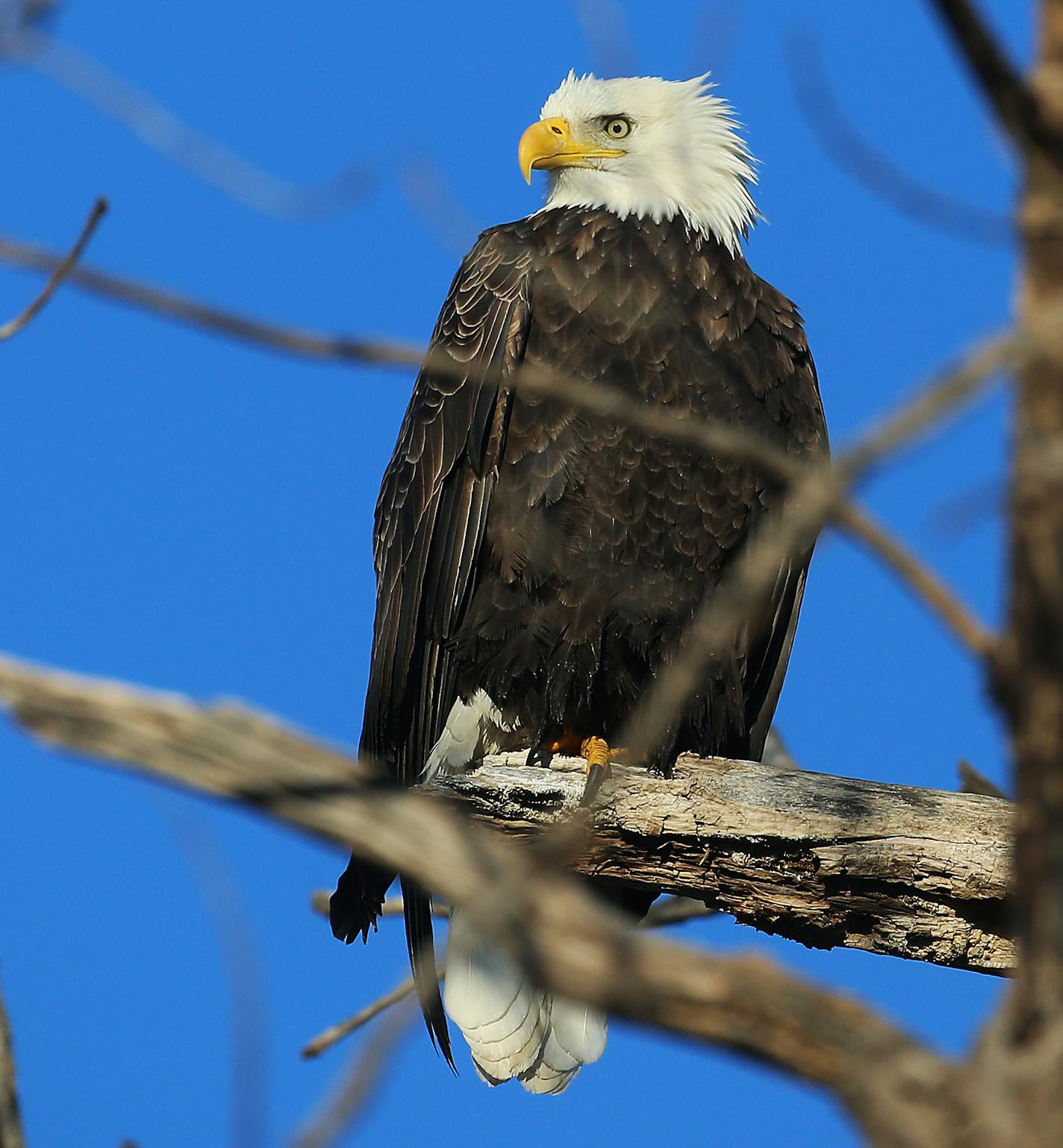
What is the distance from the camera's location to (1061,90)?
1.13 metres

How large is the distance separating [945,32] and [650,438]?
10.1 ft

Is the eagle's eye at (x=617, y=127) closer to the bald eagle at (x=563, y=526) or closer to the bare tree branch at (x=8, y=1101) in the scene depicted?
the bald eagle at (x=563, y=526)

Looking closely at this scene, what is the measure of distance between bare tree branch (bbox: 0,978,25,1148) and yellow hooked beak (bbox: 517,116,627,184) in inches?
142

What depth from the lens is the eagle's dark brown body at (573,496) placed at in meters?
4.14

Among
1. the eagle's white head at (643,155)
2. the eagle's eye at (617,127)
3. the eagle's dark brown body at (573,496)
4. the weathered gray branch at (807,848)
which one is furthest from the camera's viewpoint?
the eagle's eye at (617,127)

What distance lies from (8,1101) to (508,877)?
1011 millimetres

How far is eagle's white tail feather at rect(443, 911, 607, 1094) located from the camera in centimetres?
444

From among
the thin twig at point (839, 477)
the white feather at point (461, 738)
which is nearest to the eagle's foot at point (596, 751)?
the white feather at point (461, 738)

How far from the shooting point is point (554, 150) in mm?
4895

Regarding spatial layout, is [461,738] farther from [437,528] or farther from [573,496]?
[573,496]

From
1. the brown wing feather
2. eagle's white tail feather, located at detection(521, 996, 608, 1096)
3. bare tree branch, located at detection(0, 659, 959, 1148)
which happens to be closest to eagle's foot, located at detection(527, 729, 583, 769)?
the brown wing feather

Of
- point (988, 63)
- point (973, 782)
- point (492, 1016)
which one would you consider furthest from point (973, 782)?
point (988, 63)

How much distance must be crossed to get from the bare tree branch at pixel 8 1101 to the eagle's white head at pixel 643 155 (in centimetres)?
336

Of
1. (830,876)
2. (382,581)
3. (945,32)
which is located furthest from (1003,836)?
(945,32)
